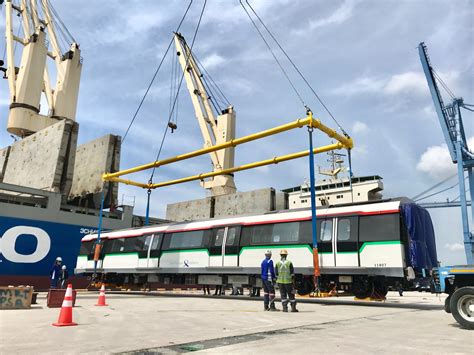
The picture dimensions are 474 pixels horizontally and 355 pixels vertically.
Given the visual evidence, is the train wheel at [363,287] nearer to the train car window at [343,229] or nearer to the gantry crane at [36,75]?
the train car window at [343,229]

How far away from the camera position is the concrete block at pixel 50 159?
28750 millimetres

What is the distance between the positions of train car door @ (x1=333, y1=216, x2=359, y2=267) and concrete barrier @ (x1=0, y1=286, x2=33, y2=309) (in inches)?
372

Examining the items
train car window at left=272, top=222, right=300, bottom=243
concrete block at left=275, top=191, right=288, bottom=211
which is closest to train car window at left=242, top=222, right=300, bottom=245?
train car window at left=272, top=222, right=300, bottom=243

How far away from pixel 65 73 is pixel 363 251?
37309mm

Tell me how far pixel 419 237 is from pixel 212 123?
33.8 m

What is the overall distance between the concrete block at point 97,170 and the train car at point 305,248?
14238 mm

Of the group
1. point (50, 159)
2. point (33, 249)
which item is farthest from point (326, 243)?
point (50, 159)

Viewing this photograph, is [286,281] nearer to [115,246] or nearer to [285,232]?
[285,232]

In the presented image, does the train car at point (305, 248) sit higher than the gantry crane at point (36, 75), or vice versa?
the gantry crane at point (36, 75)

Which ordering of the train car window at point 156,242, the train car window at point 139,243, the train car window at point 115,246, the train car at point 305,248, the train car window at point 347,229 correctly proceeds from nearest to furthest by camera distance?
1. the train car at point 305,248
2. the train car window at point 347,229
3. the train car window at point 156,242
4. the train car window at point 139,243
5. the train car window at point 115,246

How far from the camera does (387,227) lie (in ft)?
38.4

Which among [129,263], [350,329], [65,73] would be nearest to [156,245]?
[129,263]

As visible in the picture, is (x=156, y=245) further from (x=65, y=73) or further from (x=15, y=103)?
(x=65, y=73)

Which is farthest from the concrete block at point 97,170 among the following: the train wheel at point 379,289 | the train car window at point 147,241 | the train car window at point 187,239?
the train wheel at point 379,289
